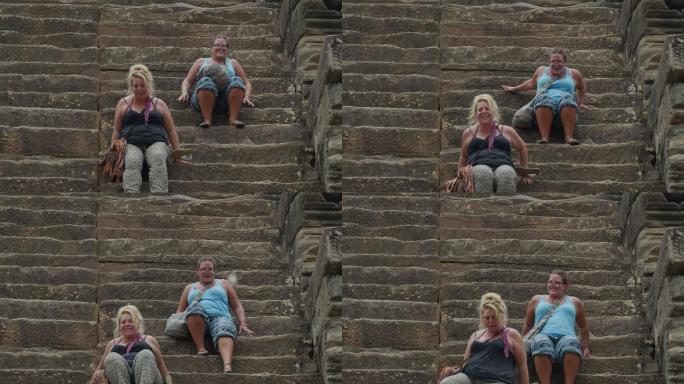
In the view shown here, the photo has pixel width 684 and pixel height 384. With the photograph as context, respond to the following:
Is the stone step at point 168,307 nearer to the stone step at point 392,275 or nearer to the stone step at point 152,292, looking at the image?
the stone step at point 152,292

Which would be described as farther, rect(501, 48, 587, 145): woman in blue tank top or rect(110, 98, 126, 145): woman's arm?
rect(501, 48, 587, 145): woman in blue tank top

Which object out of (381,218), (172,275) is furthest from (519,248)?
(172,275)

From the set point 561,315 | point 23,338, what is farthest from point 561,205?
point 23,338

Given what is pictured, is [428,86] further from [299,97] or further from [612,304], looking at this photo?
[612,304]

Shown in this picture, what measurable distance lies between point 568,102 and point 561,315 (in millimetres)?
3309

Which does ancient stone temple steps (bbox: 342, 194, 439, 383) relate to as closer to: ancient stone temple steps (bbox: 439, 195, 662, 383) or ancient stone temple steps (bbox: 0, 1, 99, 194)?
ancient stone temple steps (bbox: 439, 195, 662, 383)

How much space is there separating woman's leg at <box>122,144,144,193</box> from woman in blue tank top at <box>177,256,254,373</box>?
52.7 inches

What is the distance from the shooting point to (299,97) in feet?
108

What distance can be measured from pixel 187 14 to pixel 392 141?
153 inches

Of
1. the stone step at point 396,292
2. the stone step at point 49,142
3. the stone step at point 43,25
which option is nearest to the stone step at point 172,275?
the stone step at point 396,292

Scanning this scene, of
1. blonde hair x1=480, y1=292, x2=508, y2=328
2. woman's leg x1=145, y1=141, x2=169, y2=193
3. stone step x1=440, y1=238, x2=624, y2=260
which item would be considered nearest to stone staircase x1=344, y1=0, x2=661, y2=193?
stone step x1=440, y1=238, x2=624, y2=260

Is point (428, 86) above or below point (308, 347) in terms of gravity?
above

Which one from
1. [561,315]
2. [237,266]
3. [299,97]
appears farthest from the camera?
[299,97]

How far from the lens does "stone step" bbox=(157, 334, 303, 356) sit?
2914cm
